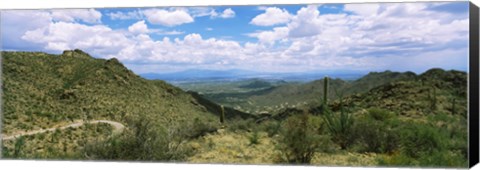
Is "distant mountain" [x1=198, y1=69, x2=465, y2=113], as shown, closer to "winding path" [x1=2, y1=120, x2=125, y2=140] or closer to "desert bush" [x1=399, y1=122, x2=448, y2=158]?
"desert bush" [x1=399, y1=122, x2=448, y2=158]

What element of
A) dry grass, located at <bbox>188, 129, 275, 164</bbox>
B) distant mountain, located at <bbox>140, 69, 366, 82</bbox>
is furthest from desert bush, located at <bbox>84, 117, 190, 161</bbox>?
distant mountain, located at <bbox>140, 69, 366, 82</bbox>

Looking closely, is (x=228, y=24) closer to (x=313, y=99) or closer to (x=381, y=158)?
(x=313, y=99)

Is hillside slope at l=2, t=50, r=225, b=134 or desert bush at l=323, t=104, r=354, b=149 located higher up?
hillside slope at l=2, t=50, r=225, b=134

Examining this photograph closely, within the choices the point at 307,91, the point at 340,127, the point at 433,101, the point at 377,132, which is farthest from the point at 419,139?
the point at 307,91

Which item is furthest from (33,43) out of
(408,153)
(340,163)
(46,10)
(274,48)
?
(408,153)

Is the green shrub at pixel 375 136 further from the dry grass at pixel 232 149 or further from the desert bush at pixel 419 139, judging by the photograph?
the dry grass at pixel 232 149
